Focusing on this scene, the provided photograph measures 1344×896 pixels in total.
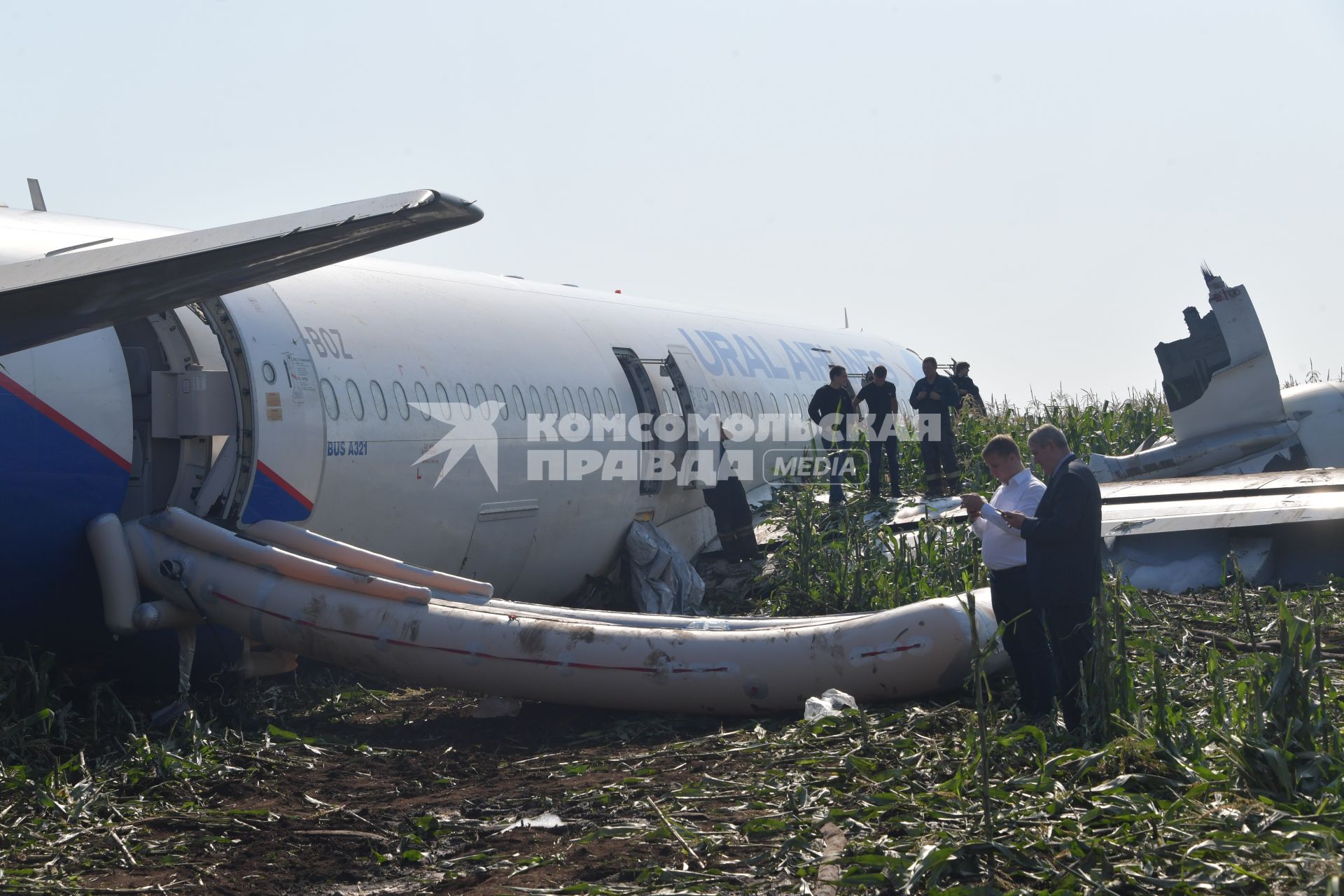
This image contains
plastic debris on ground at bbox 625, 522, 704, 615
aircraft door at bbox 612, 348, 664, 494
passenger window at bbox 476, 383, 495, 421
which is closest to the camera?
passenger window at bbox 476, 383, 495, 421

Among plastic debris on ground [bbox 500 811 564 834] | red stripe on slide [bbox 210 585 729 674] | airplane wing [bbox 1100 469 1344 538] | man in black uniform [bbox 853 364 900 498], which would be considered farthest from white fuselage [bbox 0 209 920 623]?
airplane wing [bbox 1100 469 1344 538]

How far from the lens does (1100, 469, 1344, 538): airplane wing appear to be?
12820 millimetres

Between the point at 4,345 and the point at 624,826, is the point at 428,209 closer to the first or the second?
the point at 4,345

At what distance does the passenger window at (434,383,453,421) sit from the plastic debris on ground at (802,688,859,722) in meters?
4.66

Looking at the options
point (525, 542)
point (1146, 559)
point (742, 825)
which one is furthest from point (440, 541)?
point (1146, 559)

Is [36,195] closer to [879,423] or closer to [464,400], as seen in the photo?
[464,400]

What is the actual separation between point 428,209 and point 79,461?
4.00 metres

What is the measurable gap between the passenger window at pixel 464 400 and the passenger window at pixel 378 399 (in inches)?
38.1

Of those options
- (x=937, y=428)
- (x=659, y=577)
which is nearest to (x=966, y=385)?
(x=937, y=428)

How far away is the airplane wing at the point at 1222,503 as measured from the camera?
42.1ft

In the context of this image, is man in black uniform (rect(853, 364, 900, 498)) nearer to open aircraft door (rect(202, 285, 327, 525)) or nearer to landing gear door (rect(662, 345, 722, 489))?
landing gear door (rect(662, 345, 722, 489))

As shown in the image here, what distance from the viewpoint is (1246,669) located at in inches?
305

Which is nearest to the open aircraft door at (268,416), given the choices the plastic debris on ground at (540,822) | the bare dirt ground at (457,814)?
the bare dirt ground at (457,814)

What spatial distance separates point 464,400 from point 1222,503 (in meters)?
7.87
